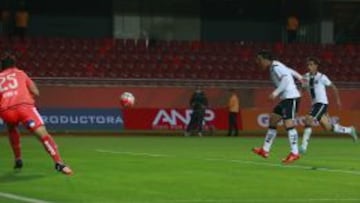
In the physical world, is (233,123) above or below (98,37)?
below

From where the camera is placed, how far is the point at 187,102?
39250 mm

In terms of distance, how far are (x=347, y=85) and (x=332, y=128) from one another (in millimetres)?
17918

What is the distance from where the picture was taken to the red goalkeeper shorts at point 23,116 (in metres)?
14.7

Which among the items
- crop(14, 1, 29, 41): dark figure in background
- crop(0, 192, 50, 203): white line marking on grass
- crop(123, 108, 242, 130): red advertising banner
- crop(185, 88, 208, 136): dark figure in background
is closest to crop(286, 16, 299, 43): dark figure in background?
crop(123, 108, 242, 130): red advertising banner

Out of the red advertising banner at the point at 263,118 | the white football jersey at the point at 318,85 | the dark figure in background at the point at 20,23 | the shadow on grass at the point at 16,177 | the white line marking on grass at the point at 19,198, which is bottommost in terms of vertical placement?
the red advertising banner at the point at 263,118

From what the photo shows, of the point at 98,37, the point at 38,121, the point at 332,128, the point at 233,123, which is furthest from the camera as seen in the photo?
the point at 98,37

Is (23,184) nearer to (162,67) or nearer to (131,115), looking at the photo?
(131,115)

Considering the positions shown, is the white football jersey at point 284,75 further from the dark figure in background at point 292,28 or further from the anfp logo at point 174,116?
the dark figure in background at point 292,28

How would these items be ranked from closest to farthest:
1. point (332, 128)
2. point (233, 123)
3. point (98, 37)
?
point (332, 128) < point (233, 123) < point (98, 37)

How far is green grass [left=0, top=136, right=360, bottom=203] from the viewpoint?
11961mm

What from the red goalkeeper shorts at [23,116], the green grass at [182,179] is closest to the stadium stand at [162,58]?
the green grass at [182,179]

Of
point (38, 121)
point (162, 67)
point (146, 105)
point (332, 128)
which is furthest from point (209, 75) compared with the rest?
point (38, 121)

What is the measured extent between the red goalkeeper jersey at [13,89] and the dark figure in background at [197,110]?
22075mm

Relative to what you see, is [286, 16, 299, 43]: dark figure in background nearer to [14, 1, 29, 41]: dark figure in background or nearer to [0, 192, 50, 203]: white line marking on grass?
[14, 1, 29, 41]: dark figure in background
